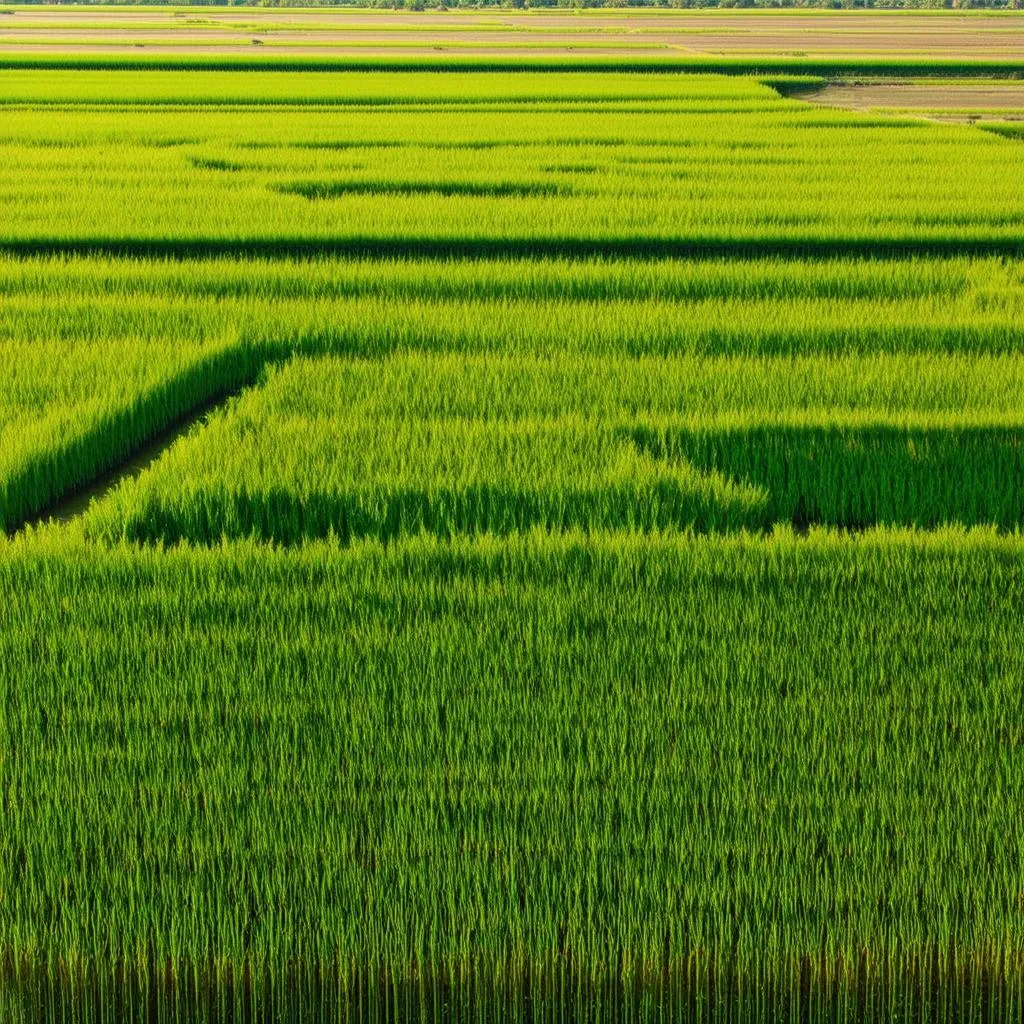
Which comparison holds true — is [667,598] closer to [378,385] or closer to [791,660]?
[791,660]

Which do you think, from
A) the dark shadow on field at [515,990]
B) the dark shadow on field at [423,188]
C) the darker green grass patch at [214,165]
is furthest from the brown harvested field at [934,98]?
the dark shadow on field at [515,990]

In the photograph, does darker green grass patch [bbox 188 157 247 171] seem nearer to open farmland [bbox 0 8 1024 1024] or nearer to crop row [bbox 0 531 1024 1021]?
open farmland [bbox 0 8 1024 1024]

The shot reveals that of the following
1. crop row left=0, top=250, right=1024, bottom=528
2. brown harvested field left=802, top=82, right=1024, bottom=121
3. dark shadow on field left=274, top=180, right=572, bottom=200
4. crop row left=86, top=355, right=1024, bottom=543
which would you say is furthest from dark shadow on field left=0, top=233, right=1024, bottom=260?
brown harvested field left=802, top=82, right=1024, bottom=121

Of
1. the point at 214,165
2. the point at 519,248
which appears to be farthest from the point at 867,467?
the point at 214,165

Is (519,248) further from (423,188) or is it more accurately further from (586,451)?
(586,451)

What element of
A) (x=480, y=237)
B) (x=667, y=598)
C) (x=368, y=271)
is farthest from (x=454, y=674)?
(x=480, y=237)

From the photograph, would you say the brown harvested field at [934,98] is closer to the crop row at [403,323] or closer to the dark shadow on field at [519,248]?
the dark shadow on field at [519,248]
